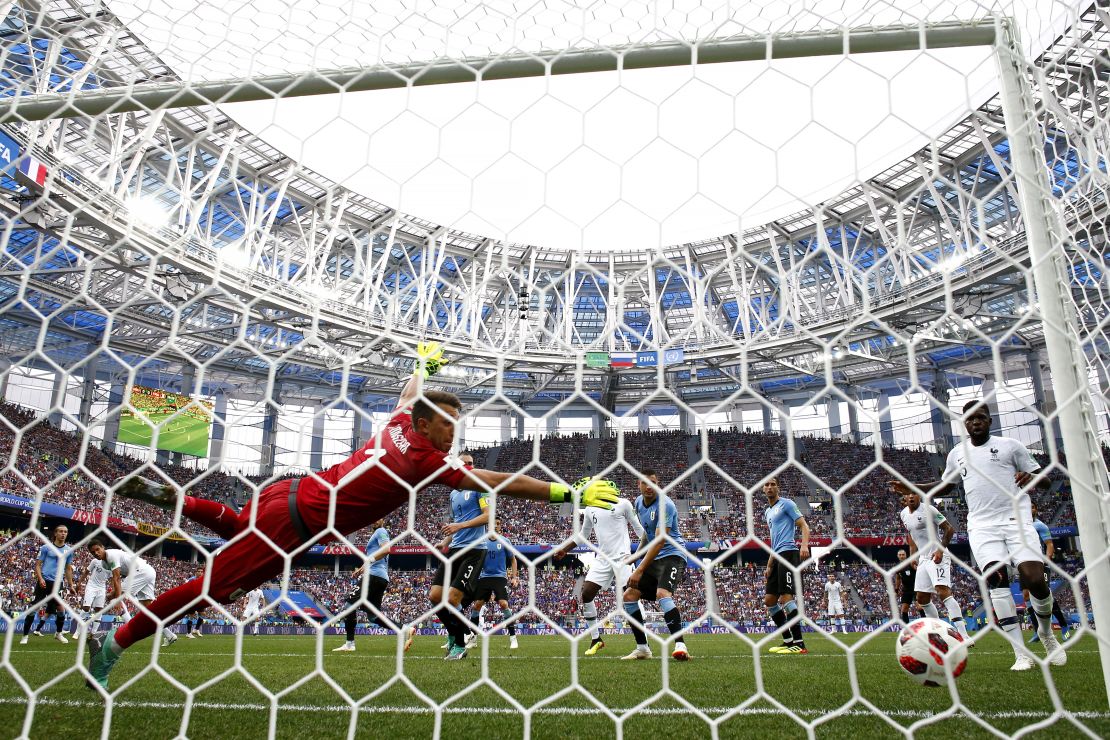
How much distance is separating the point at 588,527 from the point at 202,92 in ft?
18.0

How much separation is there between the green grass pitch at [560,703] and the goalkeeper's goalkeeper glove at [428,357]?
1396 millimetres

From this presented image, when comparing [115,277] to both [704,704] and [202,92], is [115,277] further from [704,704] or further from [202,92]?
[704,704]

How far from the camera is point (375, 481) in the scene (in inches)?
125

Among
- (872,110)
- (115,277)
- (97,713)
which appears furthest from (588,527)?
(115,277)

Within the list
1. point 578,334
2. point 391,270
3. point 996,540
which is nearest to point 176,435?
point 391,270

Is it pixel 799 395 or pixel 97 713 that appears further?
pixel 799 395

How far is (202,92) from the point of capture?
10.8 ft

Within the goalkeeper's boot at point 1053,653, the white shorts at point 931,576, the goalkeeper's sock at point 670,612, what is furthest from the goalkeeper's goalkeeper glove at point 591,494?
the white shorts at point 931,576

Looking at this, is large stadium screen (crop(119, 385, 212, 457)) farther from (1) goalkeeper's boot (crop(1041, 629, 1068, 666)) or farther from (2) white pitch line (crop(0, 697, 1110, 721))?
(1) goalkeeper's boot (crop(1041, 629, 1068, 666))

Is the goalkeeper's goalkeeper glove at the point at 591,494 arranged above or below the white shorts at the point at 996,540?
above

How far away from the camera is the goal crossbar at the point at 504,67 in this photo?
292 cm

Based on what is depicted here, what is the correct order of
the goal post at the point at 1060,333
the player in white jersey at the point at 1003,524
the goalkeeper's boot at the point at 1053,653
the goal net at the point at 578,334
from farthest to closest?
the goalkeeper's boot at the point at 1053,653
the player in white jersey at the point at 1003,524
the goal net at the point at 578,334
the goal post at the point at 1060,333

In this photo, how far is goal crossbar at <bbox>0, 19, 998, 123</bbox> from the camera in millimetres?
2916

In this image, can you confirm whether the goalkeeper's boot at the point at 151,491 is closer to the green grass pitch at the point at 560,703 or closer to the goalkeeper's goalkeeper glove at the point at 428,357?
the green grass pitch at the point at 560,703
